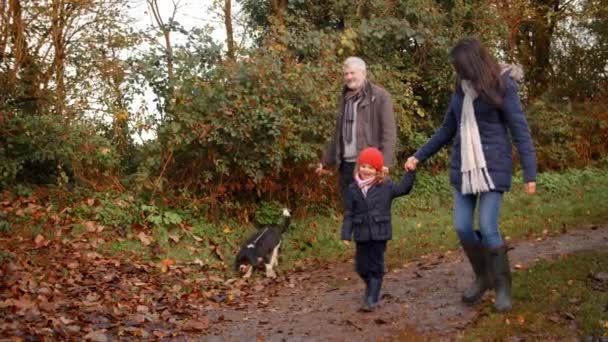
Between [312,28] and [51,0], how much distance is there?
472 cm

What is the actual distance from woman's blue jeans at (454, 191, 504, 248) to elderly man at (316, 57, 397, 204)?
102 centimetres

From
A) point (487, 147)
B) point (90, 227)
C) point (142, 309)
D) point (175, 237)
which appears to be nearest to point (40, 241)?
point (90, 227)

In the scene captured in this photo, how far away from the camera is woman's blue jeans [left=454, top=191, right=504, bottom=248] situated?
5.46 meters

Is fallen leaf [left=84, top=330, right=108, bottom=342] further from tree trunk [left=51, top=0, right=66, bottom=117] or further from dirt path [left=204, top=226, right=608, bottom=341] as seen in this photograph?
tree trunk [left=51, top=0, right=66, bottom=117]

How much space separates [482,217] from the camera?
5508 mm

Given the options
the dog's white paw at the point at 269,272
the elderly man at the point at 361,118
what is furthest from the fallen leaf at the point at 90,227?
the elderly man at the point at 361,118

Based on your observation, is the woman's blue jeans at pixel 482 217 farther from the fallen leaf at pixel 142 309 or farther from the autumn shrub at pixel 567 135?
the autumn shrub at pixel 567 135

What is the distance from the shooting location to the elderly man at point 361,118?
6594 mm

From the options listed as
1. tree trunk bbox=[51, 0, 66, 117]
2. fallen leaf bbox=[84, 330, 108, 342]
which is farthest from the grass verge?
tree trunk bbox=[51, 0, 66, 117]

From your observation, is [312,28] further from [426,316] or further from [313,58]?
[426,316]

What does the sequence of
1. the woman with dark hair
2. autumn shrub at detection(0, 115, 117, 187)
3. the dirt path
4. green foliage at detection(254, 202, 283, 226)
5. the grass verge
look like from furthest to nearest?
green foliage at detection(254, 202, 283, 226), autumn shrub at detection(0, 115, 117, 187), the dirt path, the woman with dark hair, the grass verge

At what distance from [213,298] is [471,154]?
3.46 m

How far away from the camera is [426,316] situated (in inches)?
235

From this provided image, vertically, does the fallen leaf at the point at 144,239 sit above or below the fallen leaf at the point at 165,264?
above
